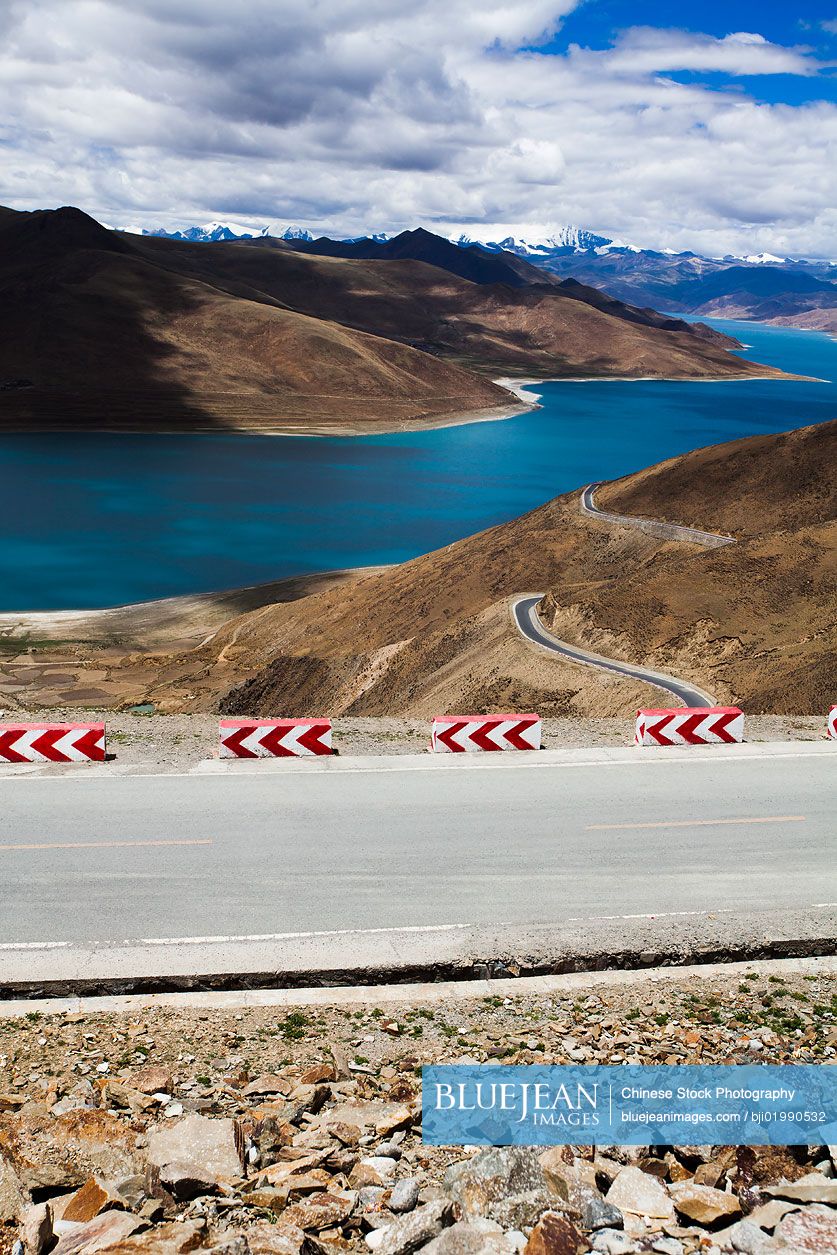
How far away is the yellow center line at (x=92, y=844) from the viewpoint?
675 inches

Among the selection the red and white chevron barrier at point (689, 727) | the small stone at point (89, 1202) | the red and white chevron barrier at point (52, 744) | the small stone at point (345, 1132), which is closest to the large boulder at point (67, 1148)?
the small stone at point (89, 1202)

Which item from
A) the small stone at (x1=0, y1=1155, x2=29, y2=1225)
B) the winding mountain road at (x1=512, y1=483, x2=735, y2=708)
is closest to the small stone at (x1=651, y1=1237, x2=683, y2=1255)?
the small stone at (x1=0, y1=1155, x2=29, y2=1225)

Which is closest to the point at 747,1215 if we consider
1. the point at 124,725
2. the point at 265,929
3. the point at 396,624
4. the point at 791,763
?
the point at 265,929

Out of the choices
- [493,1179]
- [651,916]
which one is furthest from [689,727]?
[493,1179]

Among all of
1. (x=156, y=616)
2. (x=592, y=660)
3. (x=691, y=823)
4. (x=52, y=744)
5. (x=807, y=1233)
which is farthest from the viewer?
(x=156, y=616)

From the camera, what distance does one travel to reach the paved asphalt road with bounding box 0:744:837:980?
50.0ft

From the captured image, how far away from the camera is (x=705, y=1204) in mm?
8070

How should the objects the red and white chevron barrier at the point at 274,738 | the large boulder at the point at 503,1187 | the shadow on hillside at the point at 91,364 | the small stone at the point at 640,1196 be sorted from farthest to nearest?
the shadow on hillside at the point at 91,364
the red and white chevron barrier at the point at 274,738
the small stone at the point at 640,1196
the large boulder at the point at 503,1187

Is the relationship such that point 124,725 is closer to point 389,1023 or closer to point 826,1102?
point 389,1023

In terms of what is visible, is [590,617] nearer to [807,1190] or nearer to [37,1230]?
[807,1190]

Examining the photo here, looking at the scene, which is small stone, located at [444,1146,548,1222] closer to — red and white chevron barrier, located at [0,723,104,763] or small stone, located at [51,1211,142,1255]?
small stone, located at [51,1211,142,1255]

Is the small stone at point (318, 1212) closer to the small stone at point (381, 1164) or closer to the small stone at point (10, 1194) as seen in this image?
the small stone at point (381, 1164)

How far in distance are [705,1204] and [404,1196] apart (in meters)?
2.36

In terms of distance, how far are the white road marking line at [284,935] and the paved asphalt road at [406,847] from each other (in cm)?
4
